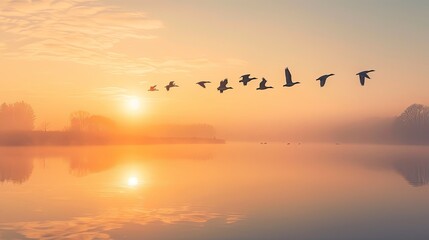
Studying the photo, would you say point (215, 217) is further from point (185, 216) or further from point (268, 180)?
point (268, 180)

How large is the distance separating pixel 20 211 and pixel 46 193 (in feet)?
44.0

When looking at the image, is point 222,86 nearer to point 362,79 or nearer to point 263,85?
point 263,85

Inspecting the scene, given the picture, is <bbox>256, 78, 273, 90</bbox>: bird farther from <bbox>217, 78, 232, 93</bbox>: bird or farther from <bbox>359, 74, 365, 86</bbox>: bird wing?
<bbox>359, 74, 365, 86</bbox>: bird wing

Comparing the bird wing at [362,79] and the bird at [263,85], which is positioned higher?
the bird at [263,85]

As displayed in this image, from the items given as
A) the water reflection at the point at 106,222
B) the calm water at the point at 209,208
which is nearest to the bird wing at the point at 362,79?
the calm water at the point at 209,208

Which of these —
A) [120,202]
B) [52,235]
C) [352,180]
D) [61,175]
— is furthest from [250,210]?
[61,175]

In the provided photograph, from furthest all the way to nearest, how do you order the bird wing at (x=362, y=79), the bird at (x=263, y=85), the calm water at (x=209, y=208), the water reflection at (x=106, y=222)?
1. the bird at (x=263, y=85)
2. the calm water at (x=209, y=208)
3. the water reflection at (x=106, y=222)
4. the bird wing at (x=362, y=79)

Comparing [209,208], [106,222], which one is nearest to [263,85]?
[209,208]

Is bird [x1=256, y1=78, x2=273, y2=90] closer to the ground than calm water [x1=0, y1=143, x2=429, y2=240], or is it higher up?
higher up

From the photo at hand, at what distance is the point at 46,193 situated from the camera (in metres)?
56.5

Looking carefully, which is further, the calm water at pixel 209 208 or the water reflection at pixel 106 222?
the calm water at pixel 209 208

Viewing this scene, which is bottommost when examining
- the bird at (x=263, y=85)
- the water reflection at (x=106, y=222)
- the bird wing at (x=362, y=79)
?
the water reflection at (x=106, y=222)

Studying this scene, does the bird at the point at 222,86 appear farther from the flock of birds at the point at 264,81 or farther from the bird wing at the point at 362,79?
the bird wing at the point at 362,79

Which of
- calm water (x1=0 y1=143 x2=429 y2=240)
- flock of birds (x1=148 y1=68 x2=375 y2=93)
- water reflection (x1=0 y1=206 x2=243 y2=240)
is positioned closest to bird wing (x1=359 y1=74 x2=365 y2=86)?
→ flock of birds (x1=148 y1=68 x2=375 y2=93)
